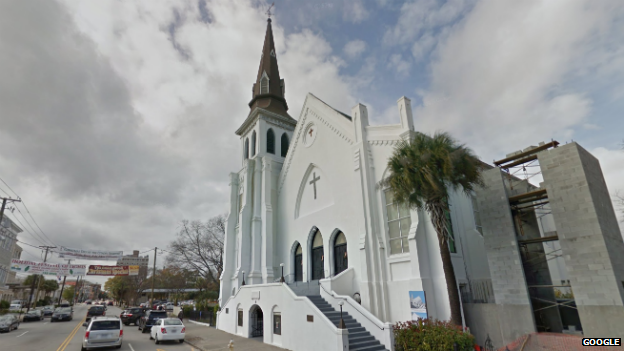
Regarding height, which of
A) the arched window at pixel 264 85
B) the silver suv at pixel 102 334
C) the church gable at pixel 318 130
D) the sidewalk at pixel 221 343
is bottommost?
the sidewalk at pixel 221 343

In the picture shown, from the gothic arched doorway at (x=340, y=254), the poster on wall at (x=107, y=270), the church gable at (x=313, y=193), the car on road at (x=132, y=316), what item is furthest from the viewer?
the poster on wall at (x=107, y=270)

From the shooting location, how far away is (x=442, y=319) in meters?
13.1

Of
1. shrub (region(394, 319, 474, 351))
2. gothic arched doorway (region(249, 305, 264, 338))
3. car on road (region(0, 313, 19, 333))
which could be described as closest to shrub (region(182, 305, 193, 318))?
car on road (region(0, 313, 19, 333))

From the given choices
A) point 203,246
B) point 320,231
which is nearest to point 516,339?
point 320,231

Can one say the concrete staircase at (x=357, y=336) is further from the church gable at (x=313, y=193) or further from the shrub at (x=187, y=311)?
the shrub at (x=187, y=311)

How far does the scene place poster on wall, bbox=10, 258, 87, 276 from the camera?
37.7 meters

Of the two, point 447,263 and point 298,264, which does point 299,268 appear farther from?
point 447,263

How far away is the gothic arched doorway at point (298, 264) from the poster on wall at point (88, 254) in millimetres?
33282

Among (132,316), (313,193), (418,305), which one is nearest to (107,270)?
(132,316)

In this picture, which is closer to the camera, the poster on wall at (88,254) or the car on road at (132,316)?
the car on road at (132,316)

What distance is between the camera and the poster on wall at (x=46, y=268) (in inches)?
1485

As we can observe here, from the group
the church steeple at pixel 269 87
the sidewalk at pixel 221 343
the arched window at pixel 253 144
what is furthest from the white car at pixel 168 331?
the church steeple at pixel 269 87

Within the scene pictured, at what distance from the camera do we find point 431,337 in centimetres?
1073

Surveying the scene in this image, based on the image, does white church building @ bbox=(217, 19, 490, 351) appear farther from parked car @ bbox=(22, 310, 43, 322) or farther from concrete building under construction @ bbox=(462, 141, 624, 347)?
parked car @ bbox=(22, 310, 43, 322)
